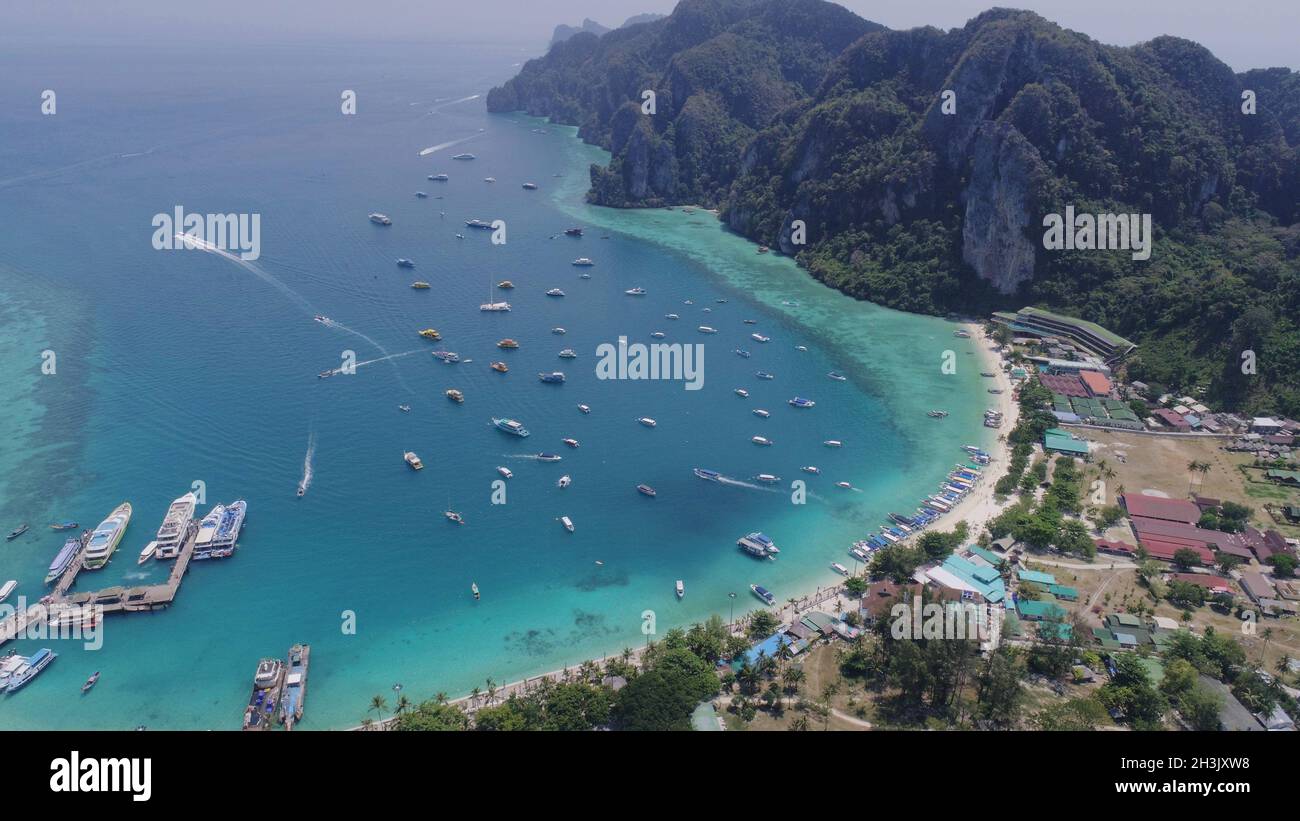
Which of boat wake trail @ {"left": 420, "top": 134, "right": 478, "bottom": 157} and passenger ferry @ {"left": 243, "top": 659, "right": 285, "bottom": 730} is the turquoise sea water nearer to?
passenger ferry @ {"left": 243, "top": 659, "right": 285, "bottom": 730}

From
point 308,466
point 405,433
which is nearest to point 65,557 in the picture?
point 308,466

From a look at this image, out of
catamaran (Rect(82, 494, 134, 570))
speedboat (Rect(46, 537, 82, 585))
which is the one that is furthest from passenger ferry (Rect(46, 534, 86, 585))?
catamaran (Rect(82, 494, 134, 570))

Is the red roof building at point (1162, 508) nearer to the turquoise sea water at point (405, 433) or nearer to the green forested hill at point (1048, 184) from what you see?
the turquoise sea water at point (405, 433)

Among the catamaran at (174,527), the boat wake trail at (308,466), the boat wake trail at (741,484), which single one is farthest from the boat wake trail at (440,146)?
the boat wake trail at (741,484)

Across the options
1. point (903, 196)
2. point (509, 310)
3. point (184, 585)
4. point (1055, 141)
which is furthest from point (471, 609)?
point (1055, 141)

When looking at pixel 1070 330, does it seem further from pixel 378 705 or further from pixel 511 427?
pixel 378 705
